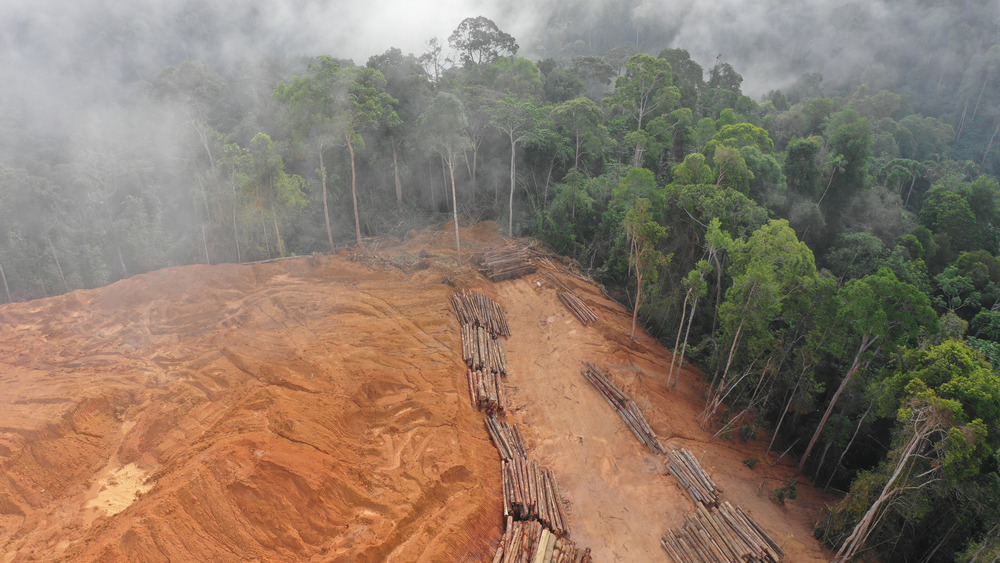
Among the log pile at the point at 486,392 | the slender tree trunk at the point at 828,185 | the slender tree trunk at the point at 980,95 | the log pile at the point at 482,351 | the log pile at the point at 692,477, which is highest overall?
the slender tree trunk at the point at 980,95

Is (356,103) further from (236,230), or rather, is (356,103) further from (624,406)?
(624,406)

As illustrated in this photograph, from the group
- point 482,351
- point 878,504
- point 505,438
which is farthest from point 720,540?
point 482,351

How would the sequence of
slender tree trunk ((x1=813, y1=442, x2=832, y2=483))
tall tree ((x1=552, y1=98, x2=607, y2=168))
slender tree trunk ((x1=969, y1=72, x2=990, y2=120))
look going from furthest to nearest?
slender tree trunk ((x1=969, y1=72, x2=990, y2=120)) → tall tree ((x1=552, y1=98, x2=607, y2=168)) → slender tree trunk ((x1=813, y1=442, x2=832, y2=483))

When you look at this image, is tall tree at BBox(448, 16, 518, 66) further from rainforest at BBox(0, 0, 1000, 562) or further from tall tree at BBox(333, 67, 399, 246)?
tall tree at BBox(333, 67, 399, 246)

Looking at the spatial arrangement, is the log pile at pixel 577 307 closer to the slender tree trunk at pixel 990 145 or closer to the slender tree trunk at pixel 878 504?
the slender tree trunk at pixel 878 504

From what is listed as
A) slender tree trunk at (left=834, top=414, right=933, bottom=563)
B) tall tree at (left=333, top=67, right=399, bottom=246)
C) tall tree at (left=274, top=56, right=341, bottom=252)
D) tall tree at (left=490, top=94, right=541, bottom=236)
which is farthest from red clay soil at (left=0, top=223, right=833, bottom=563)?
tall tree at (left=490, top=94, right=541, bottom=236)

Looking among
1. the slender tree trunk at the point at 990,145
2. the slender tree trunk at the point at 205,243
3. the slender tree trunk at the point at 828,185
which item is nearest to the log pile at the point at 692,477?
the slender tree trunk at the point at 828,185

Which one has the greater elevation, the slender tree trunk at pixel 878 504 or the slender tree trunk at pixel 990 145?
the slender tree trunk at pixel 990 145
